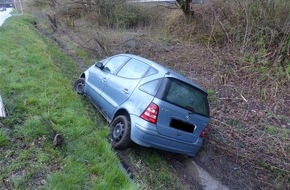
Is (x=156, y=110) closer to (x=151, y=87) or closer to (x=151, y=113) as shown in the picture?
(x=151, y=113)

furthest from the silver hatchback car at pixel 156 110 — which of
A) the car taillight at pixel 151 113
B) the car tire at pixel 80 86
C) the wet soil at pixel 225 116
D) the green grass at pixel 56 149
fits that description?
the car tire at pixel 80 86

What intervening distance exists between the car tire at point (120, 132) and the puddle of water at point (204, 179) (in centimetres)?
154

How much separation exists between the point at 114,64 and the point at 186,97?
2309 mm

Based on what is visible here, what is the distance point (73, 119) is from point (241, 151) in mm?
3678

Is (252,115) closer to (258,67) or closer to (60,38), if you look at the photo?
(258,67)

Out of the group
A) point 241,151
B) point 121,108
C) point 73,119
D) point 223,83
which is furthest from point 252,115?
point 73,119

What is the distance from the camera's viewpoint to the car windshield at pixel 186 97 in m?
5.21

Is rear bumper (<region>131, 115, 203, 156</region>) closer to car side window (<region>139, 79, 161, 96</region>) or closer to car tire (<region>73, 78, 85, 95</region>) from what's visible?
car side window (<region>139, 79, 161, 96</region>)

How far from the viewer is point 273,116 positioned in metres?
7.31

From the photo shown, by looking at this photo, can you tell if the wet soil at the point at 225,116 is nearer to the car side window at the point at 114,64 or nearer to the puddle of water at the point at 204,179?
the puddle of water at the point at 204,179

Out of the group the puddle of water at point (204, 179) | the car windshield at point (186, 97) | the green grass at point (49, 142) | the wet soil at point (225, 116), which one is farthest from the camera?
the wet soil at point (225, 116)

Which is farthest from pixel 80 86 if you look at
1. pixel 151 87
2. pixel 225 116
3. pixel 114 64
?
pixel 225 116

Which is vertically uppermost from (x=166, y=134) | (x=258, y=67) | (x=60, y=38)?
(x=166, y=134)

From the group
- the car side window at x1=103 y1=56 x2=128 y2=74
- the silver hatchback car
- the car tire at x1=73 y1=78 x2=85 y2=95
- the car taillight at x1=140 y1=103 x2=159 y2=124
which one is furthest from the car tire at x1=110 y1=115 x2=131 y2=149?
the car tire at x1=73 y1=78 x2=85 y2=95
